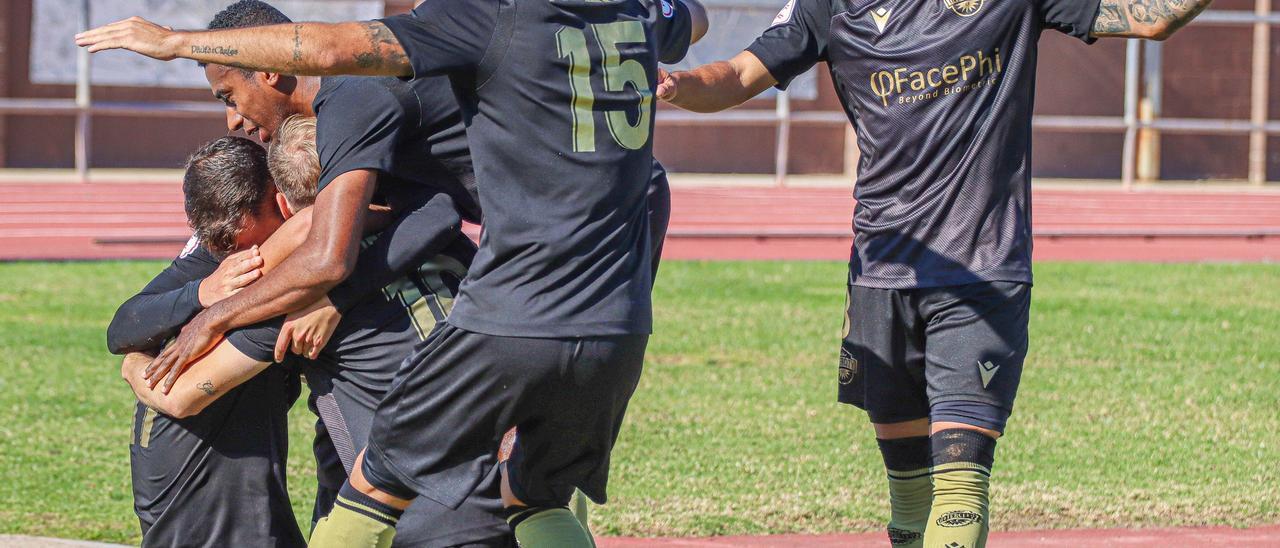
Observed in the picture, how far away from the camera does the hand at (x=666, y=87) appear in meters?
4.23

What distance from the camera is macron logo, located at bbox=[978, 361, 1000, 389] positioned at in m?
4.14

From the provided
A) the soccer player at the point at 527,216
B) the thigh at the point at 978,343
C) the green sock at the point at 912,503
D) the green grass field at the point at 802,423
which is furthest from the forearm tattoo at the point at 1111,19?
Answer: the green grass field at the point at 802,423

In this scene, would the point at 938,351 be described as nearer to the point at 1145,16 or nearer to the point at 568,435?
the point at 1145,16

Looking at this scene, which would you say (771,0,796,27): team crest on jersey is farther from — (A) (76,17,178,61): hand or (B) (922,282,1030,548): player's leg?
(A) (76,17,178,61): hand

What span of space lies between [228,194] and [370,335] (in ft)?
1.74

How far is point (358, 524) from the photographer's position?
3.63 m

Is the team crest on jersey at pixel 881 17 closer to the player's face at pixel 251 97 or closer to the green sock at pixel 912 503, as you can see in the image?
the green sock at pixel 912 503

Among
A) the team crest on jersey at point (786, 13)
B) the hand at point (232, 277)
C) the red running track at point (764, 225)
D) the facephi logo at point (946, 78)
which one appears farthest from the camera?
the red running track at point (764, 225)

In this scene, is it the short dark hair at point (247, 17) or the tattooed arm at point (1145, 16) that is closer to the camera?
the short dark hair at point (247, 17)

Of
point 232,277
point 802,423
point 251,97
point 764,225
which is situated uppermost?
point 251,97

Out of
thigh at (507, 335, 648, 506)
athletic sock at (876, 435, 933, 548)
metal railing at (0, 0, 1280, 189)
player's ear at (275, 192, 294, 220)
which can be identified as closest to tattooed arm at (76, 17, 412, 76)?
thigh at (507, 335, 648, 506)

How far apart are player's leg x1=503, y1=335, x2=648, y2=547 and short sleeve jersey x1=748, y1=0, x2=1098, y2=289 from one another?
43.8 inches

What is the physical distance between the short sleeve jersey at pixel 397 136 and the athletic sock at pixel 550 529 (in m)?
0.77

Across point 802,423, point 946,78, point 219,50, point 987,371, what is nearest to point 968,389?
point 987,371
